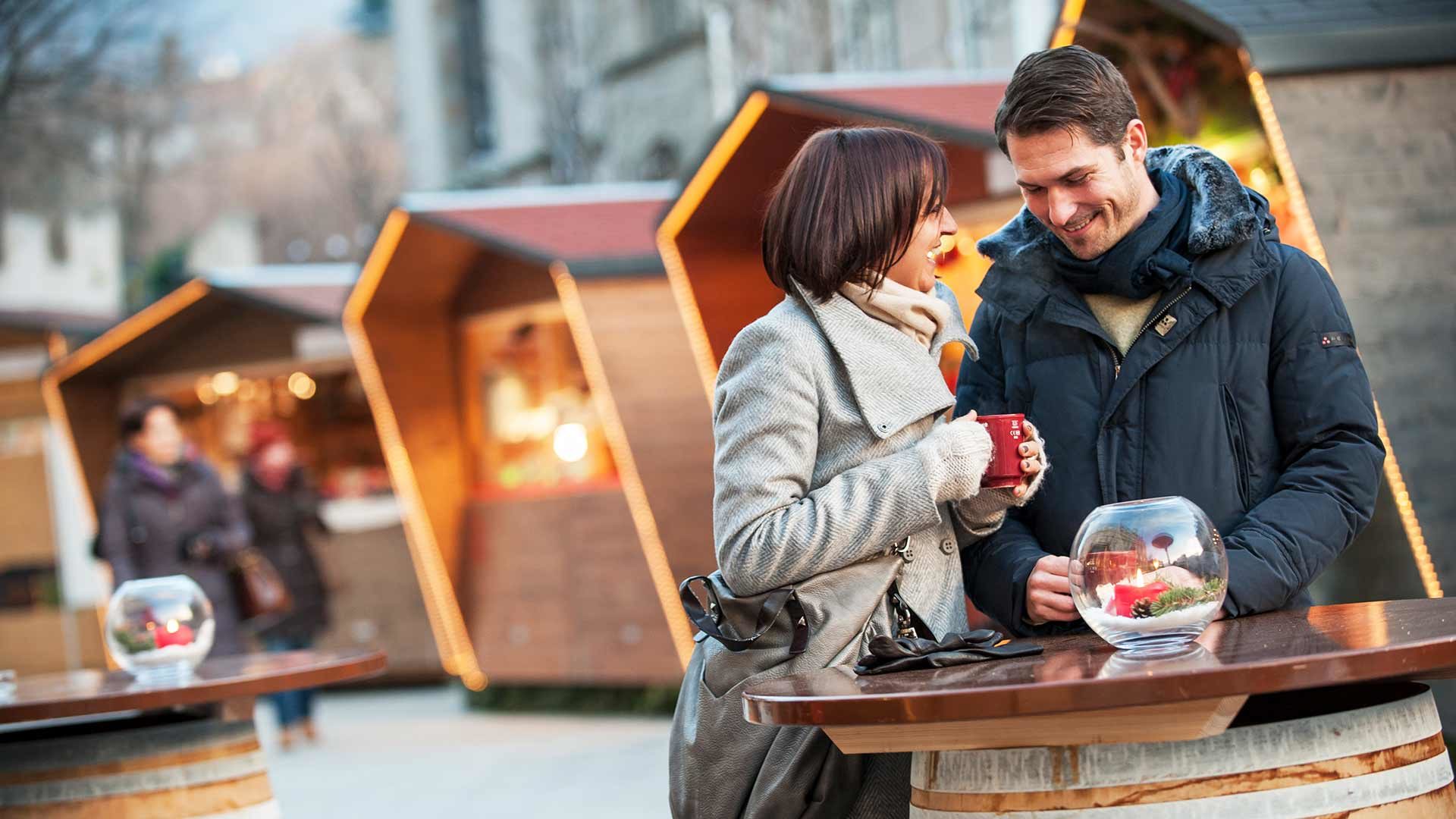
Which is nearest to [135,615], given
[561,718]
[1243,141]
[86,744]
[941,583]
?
[86,744]

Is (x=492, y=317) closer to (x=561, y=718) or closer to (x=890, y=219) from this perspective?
(x=561, y=718)

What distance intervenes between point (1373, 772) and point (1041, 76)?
117 centimetres

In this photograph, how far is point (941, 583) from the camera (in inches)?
111

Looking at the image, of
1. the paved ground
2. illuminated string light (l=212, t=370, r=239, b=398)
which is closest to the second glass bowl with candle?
the paved ground

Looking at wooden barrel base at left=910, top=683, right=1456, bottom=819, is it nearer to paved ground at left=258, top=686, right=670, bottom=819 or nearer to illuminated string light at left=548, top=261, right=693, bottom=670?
paved ground at left=258, top=686, right=670, bottom=819

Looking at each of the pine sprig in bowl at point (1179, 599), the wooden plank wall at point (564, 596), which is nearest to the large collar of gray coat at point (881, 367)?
the pine sprig in bowl at point (1179, 599)

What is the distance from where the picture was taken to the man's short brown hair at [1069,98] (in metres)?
2.79

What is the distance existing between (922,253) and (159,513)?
240 inches

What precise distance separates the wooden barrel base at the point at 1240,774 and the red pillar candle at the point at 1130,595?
195mm

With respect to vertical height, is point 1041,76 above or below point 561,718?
above

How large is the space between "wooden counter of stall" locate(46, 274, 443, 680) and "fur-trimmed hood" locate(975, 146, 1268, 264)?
9606mm

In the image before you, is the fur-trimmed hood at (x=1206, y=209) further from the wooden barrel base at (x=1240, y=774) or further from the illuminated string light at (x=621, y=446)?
the illuminated string light at (x=621, y=446)

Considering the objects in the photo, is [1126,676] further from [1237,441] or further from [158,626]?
[158,626]

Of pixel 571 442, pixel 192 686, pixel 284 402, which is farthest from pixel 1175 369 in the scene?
pixel 284 402
